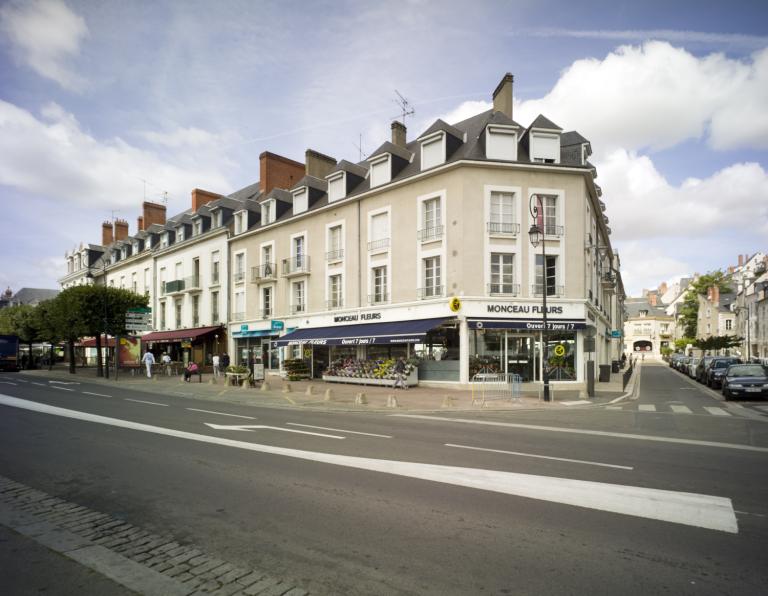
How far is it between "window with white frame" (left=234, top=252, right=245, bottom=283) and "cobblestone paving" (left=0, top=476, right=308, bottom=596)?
29444mm

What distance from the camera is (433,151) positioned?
76.9ft

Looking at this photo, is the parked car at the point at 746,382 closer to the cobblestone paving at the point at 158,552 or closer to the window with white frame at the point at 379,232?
the window with white frame at the point at 379,232

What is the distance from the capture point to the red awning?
35000mm

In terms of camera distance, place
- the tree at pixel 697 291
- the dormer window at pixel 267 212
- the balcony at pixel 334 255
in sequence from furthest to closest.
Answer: the tree at pixel 697 291 < the dormer window at pixel 267 212 < the balcony at pixel 334 255

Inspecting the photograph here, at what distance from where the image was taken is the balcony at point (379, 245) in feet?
81.6

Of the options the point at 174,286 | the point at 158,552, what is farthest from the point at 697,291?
the point at 158,552

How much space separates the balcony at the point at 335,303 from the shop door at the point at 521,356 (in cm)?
971

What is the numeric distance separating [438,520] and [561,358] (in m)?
19.4

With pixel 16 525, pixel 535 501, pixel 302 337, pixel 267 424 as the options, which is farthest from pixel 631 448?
pixel 302 337

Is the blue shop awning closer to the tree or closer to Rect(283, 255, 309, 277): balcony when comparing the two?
Rect(283, 255, 309, 277): balcony

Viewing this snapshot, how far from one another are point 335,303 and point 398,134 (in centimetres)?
1052

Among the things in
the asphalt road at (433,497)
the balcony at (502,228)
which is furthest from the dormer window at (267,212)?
the asphalt road at (433,497)

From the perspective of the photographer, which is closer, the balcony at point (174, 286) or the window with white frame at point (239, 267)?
the window with white frame at point (239, 267)

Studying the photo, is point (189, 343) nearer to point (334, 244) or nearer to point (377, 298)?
point (334, 244)
